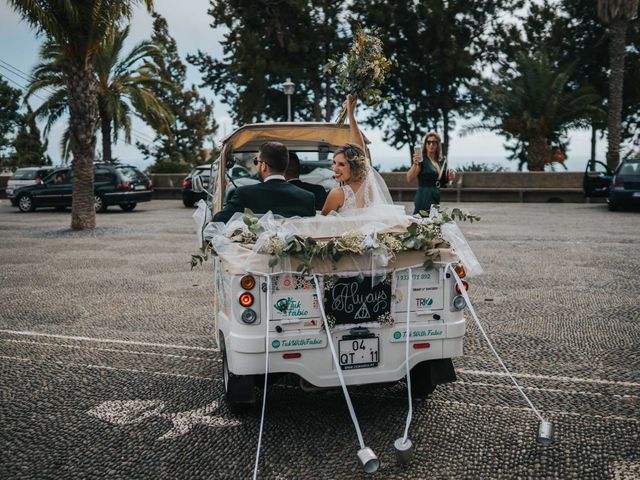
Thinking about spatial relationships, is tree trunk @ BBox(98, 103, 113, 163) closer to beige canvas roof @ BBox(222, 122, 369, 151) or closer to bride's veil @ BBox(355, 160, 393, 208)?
beige canvas roof @ BBox(222, 122, 369, 151)

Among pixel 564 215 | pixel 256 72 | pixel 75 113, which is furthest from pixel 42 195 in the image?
pixel 564 215

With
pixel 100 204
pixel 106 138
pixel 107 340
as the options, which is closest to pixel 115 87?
pixel 106 138

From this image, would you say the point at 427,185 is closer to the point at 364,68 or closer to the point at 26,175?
the point at 364,68

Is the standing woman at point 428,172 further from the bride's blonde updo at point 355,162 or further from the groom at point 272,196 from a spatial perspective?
the groom at point 272,196

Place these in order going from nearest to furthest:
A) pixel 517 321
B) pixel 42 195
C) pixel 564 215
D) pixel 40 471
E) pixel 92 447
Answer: pixel 40 471 < pixel 92 447 < pixel 517 321 < pixel 564 215 < pixel 42 195

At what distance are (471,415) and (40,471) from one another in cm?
264

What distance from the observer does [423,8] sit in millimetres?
35000

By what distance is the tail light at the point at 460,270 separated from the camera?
4309 millimetres

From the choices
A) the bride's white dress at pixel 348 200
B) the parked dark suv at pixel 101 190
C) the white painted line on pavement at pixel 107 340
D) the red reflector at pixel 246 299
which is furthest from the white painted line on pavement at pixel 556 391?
the parked dark suv at pixel 101 190

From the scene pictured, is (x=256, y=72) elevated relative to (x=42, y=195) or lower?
elevated

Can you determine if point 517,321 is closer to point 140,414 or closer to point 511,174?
point 140,414

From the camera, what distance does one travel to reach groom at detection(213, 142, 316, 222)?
4.79m

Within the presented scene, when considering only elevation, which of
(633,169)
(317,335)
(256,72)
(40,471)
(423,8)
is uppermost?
(423,8)

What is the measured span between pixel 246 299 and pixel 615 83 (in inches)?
1110
